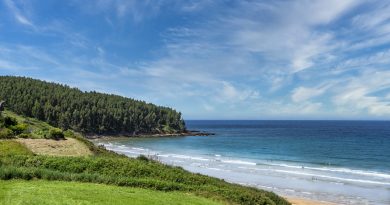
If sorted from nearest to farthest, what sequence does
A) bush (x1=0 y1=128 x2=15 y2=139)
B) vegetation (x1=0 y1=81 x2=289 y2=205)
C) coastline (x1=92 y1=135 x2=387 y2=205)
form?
vegetation (x1=0 y1=81 x2=289 y2=205), bush (x1=0 y1=128 x2=15 y2=139), coastline (x1=92 y1=135 x2=387 y2=205)

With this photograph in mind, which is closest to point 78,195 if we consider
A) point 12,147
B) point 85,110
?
point 12,147

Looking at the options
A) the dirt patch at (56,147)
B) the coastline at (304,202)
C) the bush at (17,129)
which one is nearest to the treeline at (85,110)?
the bush at (17,129)

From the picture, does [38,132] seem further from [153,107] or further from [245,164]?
[153,107]

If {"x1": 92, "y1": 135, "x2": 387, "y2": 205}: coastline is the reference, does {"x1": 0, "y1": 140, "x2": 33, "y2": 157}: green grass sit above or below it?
above

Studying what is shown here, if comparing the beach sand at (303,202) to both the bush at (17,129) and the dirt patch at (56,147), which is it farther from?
the bush at (17,129)

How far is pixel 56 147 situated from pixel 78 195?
50.4 ft

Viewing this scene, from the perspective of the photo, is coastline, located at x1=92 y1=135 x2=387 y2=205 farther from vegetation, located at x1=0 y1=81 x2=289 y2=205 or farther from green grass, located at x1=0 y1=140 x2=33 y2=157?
green grass, located at x1=0 y1=140 x2=33 y2=157

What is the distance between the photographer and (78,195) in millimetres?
14219

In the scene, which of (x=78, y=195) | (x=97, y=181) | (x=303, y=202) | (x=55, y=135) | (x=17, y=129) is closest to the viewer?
(x=78, y=195)

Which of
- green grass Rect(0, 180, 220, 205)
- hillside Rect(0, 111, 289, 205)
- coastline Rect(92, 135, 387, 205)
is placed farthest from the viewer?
coastline Rect(92, 135, 387, 205)

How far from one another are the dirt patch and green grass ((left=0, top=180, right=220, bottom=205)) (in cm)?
1070

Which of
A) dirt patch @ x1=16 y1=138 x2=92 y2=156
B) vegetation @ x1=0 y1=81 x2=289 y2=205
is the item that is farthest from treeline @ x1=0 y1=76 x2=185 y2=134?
vegetation @ x1=0 y1=81 x2=289 y2=205

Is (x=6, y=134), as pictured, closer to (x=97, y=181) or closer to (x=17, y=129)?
(x=17, y=129)

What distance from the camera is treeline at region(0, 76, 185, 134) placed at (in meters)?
109
